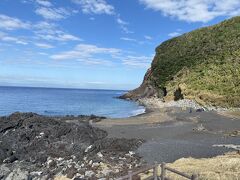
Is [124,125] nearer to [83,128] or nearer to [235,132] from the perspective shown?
[83,128]

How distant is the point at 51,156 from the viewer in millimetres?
24469

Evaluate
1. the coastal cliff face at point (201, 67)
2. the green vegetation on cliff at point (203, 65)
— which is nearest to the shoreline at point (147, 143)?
the green vegetation on cliff at point (203, 65)

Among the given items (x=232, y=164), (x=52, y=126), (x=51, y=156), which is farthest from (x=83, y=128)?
(x=232, y=164)

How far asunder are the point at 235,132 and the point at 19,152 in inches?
798

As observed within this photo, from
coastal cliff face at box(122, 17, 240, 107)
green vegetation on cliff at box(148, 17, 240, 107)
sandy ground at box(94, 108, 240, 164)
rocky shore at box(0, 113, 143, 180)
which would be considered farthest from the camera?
coastal cliff face at box(122, 17, 240, 107)

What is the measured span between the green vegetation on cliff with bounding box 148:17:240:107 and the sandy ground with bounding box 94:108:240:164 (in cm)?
1756

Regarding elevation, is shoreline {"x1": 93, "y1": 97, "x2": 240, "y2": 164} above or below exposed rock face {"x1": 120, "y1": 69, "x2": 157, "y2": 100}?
below

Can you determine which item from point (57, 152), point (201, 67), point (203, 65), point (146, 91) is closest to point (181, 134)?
point (57, 152)

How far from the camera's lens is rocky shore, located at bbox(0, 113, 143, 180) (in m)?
20.7

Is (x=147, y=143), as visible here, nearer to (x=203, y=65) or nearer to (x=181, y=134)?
(x=181, y=134)

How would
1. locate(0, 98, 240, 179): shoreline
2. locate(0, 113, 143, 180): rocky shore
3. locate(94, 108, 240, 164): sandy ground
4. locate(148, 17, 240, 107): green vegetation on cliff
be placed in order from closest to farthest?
locate(0, 113, 143, 180): rocky shore
locate(0, 98, 240, 179): shoreline
locate(94, 108, 240, 164): sandy ground
locate(148, 17, 240, 107): green vegetation on cliff

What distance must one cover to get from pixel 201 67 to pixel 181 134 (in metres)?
48.9

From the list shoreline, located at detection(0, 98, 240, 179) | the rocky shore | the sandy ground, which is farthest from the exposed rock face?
the rocky shore

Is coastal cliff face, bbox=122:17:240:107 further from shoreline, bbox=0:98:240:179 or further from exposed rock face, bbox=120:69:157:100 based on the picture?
shoreline, bbox=0:98:240:179
